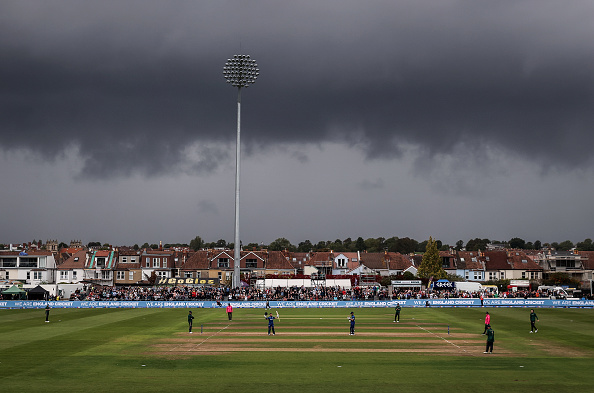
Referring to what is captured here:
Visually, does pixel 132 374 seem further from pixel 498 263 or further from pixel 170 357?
pixel 498 263

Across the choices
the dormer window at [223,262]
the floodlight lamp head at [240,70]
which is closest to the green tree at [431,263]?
the dormer window at [223,262]

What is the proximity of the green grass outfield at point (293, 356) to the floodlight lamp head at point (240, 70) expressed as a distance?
3978 centimetres

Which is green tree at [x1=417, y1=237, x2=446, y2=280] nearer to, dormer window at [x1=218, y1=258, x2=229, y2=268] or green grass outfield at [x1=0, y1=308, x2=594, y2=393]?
dormer window at [x1=218, y1=258, x2=229, y2=268]

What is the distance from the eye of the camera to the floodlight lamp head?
83312 millimetres

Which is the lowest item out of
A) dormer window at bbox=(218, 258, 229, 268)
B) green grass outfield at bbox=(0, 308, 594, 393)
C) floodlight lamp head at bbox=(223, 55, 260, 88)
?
green grass outfield at bbox=(0, 308, 594, 393)

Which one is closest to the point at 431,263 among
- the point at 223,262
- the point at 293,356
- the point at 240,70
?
the point at 223,262

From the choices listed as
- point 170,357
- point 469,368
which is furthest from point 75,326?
point 469,368

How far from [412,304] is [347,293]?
11.9 metres

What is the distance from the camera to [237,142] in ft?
269

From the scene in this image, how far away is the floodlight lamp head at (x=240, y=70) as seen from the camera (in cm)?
8331

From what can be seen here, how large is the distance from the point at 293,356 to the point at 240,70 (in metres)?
57.7

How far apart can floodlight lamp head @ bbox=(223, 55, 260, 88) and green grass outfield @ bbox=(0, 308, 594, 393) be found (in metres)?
39.8

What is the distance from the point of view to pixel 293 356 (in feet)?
104

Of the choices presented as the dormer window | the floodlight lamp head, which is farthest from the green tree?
the floodlight lamp head
